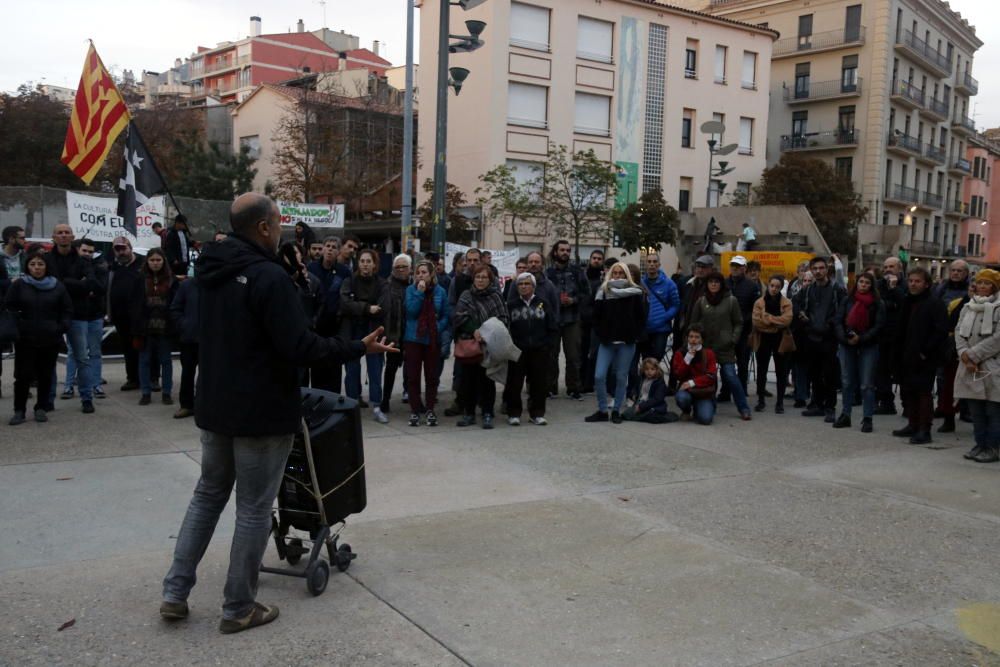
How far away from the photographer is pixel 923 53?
5525cm

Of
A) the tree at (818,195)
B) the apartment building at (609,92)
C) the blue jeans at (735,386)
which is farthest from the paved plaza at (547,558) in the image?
the tree at (818,195)

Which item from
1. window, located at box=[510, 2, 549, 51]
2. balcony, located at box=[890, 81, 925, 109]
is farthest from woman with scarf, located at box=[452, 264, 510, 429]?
balcony, located at box=[890, 81, 925, 109]

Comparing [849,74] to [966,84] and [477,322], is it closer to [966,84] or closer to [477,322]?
[966,84]

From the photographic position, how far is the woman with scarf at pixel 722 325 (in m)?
9.99

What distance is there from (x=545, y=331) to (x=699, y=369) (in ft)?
6.04

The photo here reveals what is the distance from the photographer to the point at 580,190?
32344 mm

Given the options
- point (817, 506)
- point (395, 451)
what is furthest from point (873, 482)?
point (395, 451)

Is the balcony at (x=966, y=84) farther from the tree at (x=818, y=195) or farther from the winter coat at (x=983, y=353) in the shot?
the winter coat at (x=983, y=353)

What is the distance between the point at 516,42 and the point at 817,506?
32129mm

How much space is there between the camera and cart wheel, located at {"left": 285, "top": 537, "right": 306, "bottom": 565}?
4.63m

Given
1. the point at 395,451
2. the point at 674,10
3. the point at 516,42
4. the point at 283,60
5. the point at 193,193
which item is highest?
the point at 283,60

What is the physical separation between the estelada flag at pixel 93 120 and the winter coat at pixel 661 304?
24.6 ft

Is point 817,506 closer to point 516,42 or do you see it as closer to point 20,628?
point 20,628

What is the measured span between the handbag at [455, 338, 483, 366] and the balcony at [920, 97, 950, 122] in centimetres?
5680
